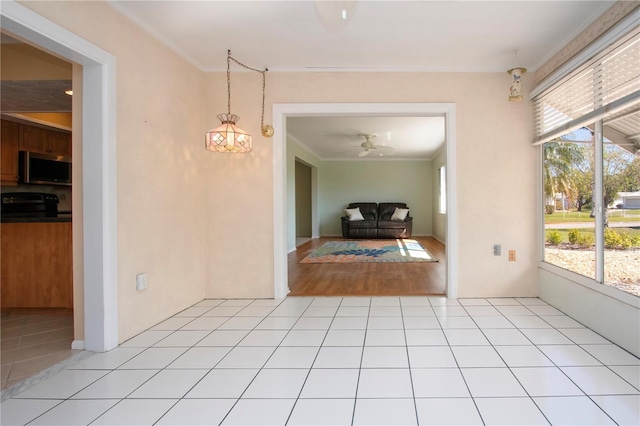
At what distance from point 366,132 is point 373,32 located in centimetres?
377

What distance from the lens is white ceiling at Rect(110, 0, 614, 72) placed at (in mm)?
2260

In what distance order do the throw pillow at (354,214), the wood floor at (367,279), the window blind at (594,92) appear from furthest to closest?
1. the throw pillow at (354,214)
2. the wood floor at (367,279)
3. the window blind at (594,92)

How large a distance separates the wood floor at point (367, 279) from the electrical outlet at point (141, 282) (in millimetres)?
1471

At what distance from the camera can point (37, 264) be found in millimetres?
2799

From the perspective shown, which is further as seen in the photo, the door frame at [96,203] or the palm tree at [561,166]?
the palm tree at [561,166]

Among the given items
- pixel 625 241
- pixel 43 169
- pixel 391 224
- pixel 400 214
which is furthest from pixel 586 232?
pixel 400 214

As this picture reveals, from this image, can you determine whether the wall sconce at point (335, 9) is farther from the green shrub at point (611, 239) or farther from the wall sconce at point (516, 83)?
the green shrub at point (611, 239)

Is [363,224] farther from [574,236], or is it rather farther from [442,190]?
[574,236]

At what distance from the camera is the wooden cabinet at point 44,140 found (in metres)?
4.00

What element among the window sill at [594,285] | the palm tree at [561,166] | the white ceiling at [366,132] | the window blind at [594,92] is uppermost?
the white ceiling at [366,132]

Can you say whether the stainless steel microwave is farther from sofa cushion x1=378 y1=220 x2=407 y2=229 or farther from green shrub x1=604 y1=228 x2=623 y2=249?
sofa cushion x1=378 y1=220 x2=407 y2=229

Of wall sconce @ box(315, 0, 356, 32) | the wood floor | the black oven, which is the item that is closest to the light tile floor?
the wood floor

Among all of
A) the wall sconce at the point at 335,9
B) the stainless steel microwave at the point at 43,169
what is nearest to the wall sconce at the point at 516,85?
the wall sconce at the point at 335,9

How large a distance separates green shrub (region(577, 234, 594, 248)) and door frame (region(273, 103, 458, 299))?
0.96 metres
